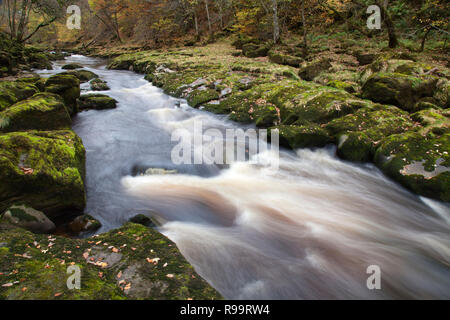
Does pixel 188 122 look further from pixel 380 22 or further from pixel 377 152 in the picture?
pixel 380 22

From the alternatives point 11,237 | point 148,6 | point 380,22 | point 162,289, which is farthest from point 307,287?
point 148,6

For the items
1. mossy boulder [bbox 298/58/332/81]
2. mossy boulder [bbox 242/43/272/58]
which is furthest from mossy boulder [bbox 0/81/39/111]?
mossy boulder [bbox 242/43/272/58]

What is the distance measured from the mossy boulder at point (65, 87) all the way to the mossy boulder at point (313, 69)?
10.3 m

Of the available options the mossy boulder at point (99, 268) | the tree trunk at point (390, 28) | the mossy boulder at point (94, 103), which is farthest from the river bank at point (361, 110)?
the mossy boulder at point (99, 268)

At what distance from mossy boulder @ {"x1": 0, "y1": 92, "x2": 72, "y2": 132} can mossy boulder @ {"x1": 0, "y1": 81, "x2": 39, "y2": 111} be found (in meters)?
0.72

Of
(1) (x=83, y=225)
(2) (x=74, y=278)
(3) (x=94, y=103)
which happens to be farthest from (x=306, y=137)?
(3) (x=94, y=103)

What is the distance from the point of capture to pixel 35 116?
5.53 meters

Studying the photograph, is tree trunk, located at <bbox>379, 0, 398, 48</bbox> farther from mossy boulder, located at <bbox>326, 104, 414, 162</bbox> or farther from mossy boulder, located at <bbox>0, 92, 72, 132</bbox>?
mossy boulder, located at <bbox>0, 92, 72, 132</bbox>

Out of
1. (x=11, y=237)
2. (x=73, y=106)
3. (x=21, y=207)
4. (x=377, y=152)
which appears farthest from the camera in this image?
(x=73, y=106)

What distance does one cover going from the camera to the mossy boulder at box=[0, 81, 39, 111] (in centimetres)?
618

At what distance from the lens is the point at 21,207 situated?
341 centimetres

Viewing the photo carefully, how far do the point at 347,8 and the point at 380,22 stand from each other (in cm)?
298

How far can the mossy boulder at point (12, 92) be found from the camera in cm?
618
